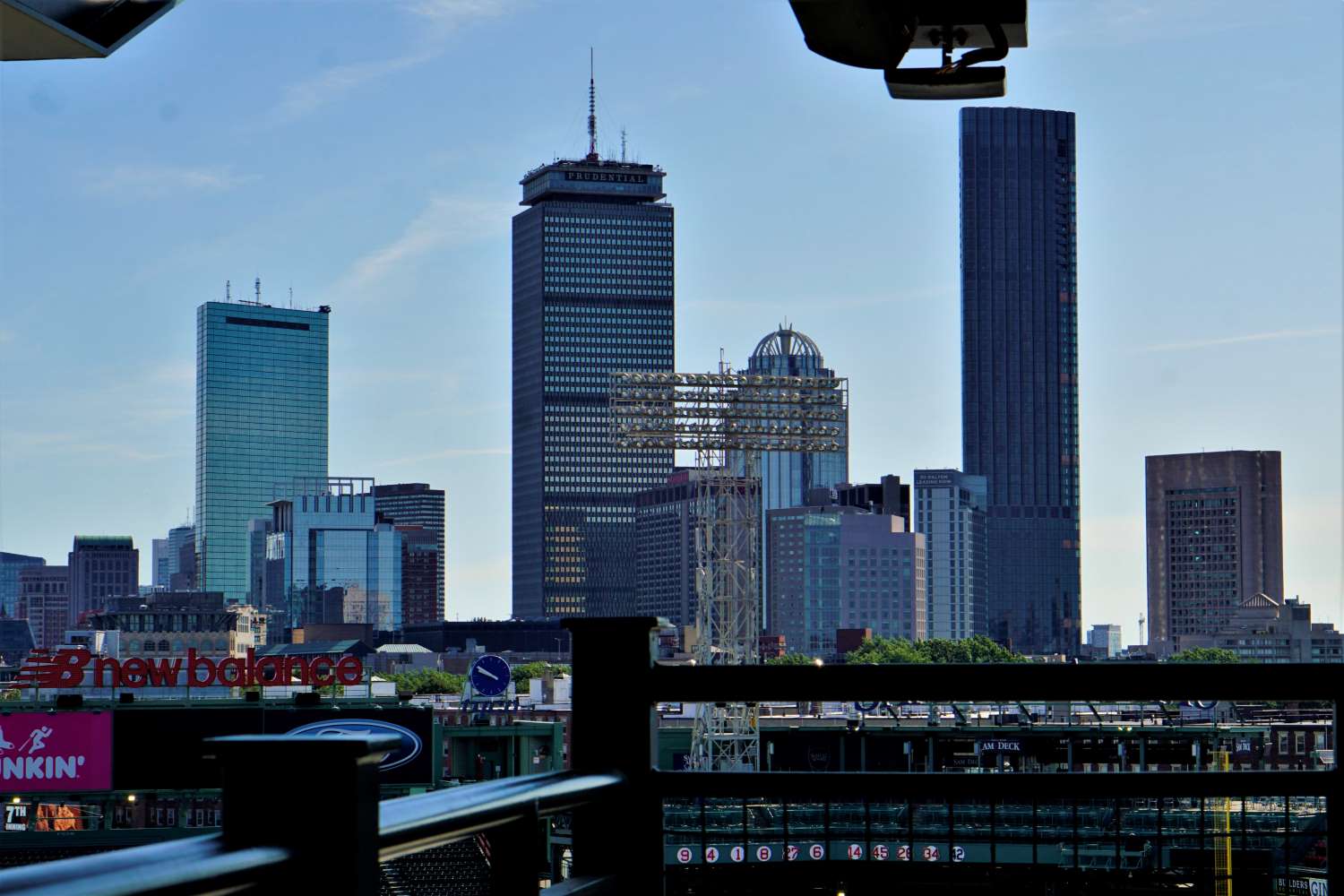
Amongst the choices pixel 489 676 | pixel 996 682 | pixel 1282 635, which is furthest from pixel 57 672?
pixel 1282 635

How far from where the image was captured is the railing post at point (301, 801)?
1791mm

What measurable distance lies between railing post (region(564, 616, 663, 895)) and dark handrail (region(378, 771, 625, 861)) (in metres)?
0.16

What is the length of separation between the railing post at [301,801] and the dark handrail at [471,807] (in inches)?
4.5

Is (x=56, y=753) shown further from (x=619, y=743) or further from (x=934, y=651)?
(x=934, y=651)

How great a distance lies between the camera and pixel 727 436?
49.8 m

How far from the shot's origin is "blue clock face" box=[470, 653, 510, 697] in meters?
46.8

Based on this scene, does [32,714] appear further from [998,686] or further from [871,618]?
[871,618]

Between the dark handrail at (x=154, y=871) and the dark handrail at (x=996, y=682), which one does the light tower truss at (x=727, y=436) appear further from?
the dark handrail at (x=154, y=871)

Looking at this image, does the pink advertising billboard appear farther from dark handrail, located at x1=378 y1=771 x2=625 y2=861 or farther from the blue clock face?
dark handrail, located at x1=378 y1=771 x2=625 y2=861

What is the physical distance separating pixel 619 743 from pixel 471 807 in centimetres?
94

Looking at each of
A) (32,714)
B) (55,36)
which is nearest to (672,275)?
(32,714)

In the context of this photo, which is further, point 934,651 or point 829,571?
point 829,571

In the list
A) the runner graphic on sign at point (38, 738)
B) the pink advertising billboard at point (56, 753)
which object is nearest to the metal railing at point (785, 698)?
the pink advertising billboard at point (56, 753)

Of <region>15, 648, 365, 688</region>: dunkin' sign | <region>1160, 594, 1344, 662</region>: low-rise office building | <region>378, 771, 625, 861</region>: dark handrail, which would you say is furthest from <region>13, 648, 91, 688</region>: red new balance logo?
<region>1160, 594, 1344, 662</region>: low-rise office building
